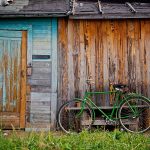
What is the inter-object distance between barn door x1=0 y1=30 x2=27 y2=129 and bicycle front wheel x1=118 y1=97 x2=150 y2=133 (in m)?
2.92

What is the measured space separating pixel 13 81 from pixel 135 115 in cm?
367

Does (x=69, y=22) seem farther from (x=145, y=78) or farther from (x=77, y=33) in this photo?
(x=145, y=78)

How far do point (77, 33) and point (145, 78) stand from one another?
2.40m

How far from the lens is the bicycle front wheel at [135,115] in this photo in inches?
492

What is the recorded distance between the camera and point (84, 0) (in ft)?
46.2

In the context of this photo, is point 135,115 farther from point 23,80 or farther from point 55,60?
point 23,80

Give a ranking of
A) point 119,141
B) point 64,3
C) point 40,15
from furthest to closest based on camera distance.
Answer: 1. point 64,3
2. point 40,15
3. point 119,141

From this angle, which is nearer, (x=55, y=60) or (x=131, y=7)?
(x=55, y=60)

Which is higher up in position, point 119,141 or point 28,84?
point 28,84

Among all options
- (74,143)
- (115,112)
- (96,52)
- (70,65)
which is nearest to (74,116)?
(115,112)

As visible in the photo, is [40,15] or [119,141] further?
[40,15]

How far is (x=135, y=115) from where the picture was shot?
1251 centimetres

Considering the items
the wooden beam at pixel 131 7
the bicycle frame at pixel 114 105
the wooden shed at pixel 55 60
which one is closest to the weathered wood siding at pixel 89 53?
the wooden shed at pixel 55 60

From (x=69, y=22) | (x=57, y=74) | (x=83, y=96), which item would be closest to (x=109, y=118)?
(x=83, y=96)
